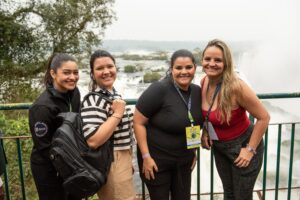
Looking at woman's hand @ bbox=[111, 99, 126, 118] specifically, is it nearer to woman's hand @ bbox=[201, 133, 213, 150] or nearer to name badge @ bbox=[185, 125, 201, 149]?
name badge @ bbox=[185, 125, 201, 149]

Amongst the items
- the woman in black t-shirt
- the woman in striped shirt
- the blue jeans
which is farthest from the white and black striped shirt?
the blue jeans

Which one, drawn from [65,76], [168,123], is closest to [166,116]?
[168,123]

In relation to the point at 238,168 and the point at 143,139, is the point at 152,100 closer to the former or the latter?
the point at 143,139

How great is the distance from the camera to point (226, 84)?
2182 millimetres

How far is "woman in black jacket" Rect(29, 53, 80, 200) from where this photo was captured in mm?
2027

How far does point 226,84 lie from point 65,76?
1.09 meters

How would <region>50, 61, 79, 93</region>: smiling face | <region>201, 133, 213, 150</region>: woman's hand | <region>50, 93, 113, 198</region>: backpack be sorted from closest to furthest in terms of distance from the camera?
<region>50, 93, 113, 198</region>: backpack < <region>50, 61, 79, 93</region>: smiling face < <region>201, 133, 213, 150</region>: woman's hand

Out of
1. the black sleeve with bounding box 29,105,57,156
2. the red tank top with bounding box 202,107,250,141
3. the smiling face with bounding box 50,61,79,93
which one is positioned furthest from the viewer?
the red tank top with bounding box 202,107,250,141

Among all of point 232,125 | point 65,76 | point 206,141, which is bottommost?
point 206,141

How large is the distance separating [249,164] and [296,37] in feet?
207

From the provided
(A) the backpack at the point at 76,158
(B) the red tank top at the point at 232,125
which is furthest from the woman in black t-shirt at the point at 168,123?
(A) the backpack at the point at 76,158

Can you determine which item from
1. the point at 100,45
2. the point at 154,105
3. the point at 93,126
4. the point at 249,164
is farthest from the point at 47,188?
the point at 100,45

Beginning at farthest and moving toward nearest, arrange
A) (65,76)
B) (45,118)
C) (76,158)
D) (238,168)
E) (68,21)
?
(68,21), (238,168), (65,76), (45,118), (76,158)

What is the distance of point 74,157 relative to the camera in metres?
1.90
